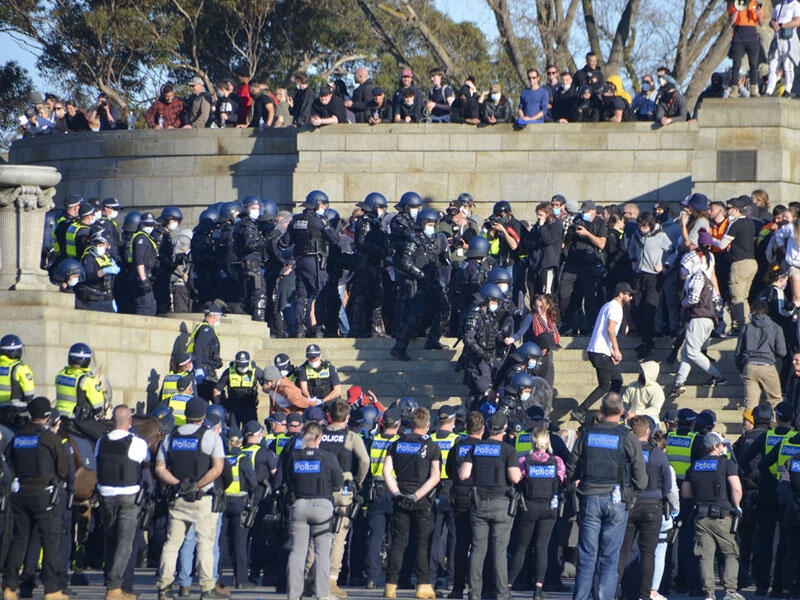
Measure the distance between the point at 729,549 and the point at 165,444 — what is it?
4.66 metres

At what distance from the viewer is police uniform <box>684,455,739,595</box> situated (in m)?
15.2

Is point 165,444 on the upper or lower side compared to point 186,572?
upper

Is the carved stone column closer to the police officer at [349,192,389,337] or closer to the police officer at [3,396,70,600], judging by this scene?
the police officer at [3,396,70,600]

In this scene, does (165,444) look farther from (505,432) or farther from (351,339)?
(351,339)

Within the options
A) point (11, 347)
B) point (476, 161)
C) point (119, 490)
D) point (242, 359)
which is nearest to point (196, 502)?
point (119, 490)

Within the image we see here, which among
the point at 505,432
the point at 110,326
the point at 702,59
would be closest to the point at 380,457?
the point at 505,432

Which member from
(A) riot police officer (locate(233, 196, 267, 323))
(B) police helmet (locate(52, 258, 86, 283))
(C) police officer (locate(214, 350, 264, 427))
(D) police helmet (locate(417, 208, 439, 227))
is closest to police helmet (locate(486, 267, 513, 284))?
(D) police helmet (locate(417, 208, 439, 227))

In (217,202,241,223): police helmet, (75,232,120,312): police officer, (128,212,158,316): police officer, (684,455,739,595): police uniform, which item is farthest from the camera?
(217,202,241,223): police helmet

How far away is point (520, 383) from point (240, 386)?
3158 millimetres

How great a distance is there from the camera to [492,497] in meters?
14.9

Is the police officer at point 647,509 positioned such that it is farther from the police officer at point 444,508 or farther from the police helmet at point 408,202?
the police helmet at point 408,202

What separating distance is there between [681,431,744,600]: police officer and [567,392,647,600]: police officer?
114 cm

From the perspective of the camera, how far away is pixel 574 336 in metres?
Result: 21.7

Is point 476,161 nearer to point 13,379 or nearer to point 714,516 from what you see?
point 13,379
